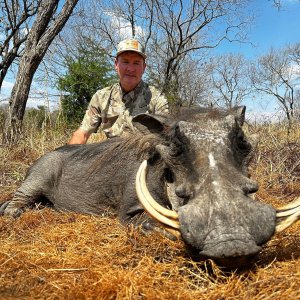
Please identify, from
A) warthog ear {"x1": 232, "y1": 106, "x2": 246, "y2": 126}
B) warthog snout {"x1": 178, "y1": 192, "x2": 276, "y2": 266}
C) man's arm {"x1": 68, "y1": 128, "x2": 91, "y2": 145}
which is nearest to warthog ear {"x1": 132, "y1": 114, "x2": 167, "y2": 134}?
warthog ear {"x1": 232, "y1": 106, "x2": 246, "y2": 126}

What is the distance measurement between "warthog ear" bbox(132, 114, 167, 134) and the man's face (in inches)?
86.2

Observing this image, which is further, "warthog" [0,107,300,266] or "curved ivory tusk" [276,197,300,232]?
"curved ivory tusk" [276,197,300,232]

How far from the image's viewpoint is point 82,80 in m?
19.5

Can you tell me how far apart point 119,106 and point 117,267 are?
3591 mm

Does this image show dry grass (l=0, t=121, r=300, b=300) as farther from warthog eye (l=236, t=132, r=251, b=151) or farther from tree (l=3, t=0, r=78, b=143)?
tree (l=3, t=0, r=78, b=143)

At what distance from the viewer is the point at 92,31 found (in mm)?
24359

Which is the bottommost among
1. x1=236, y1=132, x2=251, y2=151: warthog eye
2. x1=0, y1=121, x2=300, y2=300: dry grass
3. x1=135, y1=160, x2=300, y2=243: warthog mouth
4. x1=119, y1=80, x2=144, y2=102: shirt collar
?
x1=0, y1=121, x2=300, y2=300: dry grass

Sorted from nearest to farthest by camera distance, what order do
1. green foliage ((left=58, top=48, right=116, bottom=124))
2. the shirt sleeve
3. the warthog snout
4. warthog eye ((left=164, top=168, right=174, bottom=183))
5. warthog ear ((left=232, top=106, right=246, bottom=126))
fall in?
the warthog snout < warthog eye ((left=164, top=168, right=174, bottom=183)) < warthog ear ((left=232, top=106, right=246, bottom=126)) < the shirt sleeve < green foliage ((left=58, top=48, right=116, bottom=124))

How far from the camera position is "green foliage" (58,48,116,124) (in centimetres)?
1853

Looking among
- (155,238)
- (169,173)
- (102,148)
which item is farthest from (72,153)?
(155,238)

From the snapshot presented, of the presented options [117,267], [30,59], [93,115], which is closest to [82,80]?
[30,59]

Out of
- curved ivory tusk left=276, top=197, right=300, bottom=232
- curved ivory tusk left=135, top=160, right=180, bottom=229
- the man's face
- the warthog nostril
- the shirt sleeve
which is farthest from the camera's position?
the shirt sleeve

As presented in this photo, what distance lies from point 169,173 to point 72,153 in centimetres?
198

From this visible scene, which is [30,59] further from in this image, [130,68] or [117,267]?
[117,267]
